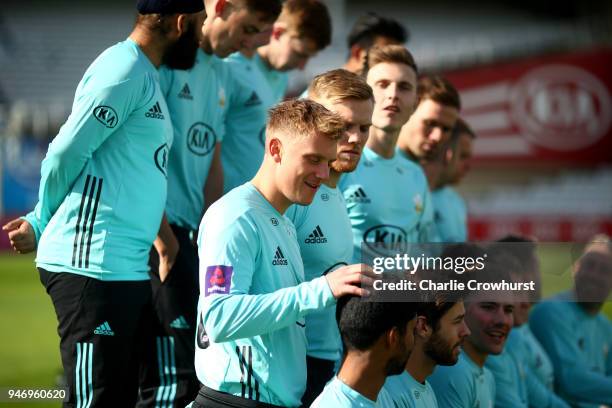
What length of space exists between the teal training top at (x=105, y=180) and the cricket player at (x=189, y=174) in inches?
18.0

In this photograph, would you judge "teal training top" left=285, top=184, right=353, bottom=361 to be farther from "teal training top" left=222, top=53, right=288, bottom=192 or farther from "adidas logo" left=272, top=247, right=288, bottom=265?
"teal training top" left=222, top=53, right=288, bottom=192

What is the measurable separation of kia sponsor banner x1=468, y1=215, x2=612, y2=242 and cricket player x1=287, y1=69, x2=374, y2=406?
2075 cm

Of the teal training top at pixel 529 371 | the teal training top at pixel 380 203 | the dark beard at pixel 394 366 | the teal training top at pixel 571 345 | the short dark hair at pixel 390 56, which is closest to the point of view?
the dark beard at pixel 394 366

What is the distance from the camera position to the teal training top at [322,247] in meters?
4.41

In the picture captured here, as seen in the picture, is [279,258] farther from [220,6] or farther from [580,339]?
[580,339]

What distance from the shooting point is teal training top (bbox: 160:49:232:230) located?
193 inches

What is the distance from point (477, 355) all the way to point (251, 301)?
2.04m

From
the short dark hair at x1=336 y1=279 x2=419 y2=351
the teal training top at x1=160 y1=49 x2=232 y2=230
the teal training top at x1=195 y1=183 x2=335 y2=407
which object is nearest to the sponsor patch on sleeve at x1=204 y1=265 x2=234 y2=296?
the teal training top at x1=195 y1=183 x2=335 y2=407

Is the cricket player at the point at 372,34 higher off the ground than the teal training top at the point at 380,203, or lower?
higher

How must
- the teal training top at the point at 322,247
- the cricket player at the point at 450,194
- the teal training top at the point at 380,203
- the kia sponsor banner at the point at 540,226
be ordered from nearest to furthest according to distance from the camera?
the teal training top at the point at 322,247 < the teal training top at the point at 380,203 < the cricket player at the point at 450,194 < the kia sponsor banner at the point at 540,226

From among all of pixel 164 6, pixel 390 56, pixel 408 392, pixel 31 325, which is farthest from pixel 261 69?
pixel 31 325

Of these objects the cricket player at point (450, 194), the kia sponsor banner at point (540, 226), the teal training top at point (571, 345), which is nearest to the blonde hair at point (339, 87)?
the cricket player at point (450, 194)

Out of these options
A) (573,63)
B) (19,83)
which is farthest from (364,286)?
(19,83)

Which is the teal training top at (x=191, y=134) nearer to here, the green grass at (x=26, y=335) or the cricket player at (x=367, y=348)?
the cricket player at (x=367, y=348)
